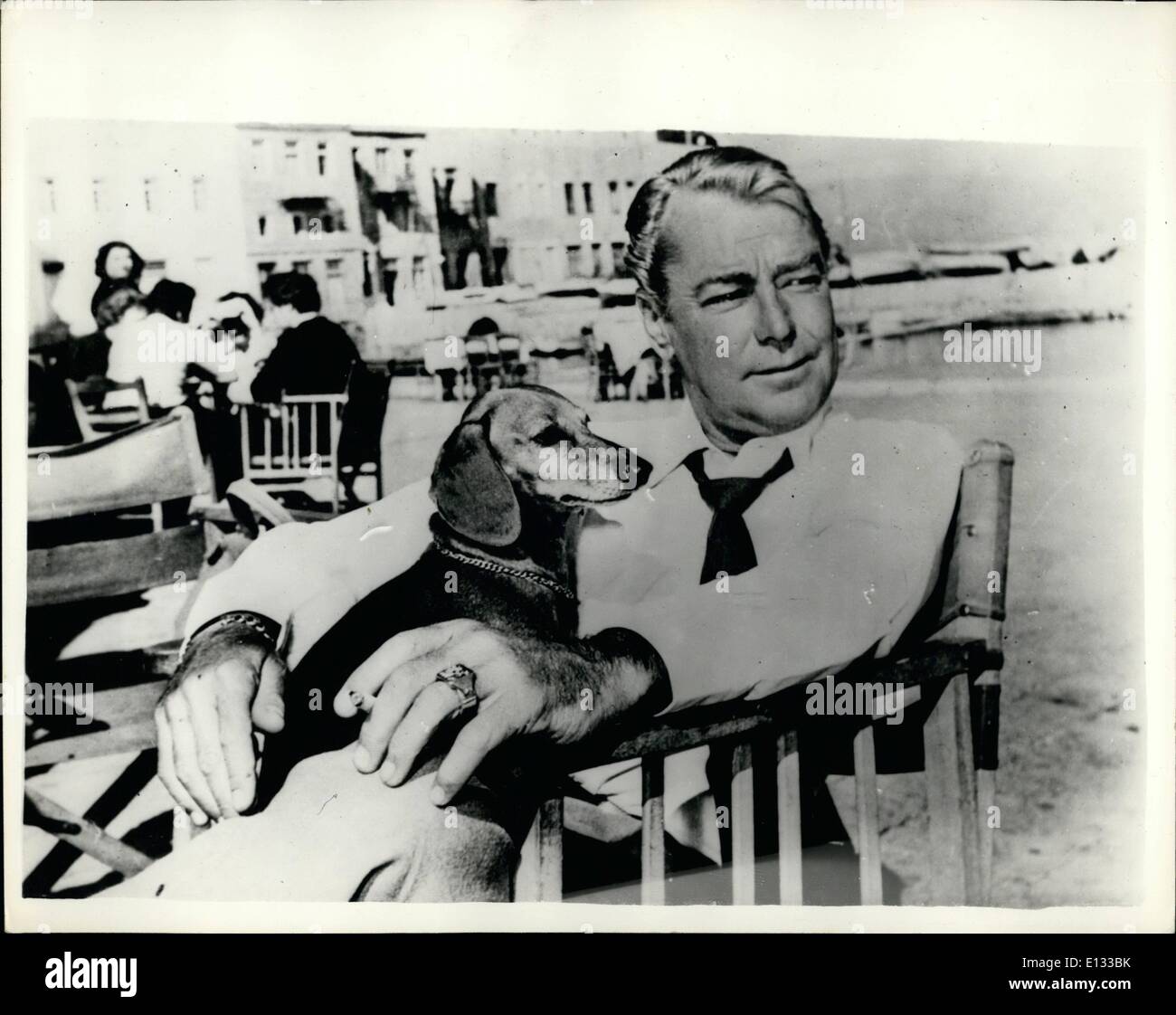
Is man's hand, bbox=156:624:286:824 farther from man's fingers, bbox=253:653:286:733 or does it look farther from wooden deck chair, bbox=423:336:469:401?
wooden deck chair, bbox=423:336:469:401

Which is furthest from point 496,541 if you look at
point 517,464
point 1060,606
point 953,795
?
point 1060,606

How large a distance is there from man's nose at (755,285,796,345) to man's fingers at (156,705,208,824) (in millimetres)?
1699

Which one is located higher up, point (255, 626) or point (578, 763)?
point (255, 626)

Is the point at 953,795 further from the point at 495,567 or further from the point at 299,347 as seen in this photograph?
the point at 299,347

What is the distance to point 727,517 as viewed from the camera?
2824 millimetres

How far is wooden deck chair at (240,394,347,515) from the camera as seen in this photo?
9.14ft

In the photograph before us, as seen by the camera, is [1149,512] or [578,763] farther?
[1149,512]

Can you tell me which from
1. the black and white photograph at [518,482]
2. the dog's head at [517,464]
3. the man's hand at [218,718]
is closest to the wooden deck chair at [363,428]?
the black and white photograph at [518,482]

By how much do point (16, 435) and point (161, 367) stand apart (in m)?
0.38

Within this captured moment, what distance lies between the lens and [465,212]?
9.26 feet

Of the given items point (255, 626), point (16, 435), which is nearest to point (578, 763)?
point (255, 626)

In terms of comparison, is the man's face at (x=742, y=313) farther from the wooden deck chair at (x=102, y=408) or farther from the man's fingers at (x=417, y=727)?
the wooden deck chair at (x=102, y=408)
